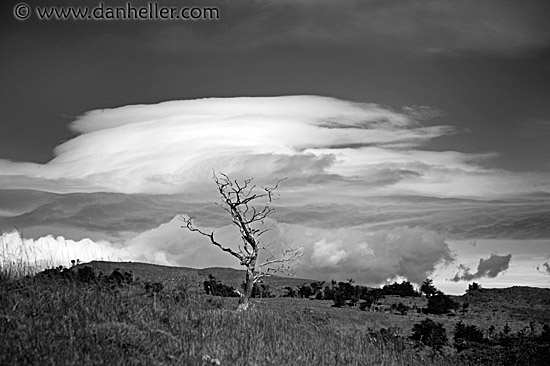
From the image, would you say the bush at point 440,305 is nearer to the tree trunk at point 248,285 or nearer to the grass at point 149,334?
the grass at point 149,334

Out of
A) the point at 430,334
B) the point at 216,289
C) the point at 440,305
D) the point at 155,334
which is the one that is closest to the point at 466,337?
the point at 430,334

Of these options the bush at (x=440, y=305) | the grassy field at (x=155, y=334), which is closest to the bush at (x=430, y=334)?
the grassy field at (x=155, y=334)

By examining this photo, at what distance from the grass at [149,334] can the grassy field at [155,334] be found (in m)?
0.02

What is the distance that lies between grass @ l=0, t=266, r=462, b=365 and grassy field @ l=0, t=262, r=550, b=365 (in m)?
0.02

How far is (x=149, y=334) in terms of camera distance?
14.2 metres

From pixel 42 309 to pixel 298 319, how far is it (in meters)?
12.1

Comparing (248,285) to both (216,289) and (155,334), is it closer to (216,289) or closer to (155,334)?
(216,289)

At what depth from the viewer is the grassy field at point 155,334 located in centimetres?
1218

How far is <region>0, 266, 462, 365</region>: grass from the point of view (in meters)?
12.1

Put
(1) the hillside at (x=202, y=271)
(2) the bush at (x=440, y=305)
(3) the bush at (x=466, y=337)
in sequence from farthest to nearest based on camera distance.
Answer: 1. (1) the hillside at (x=202, y=271)
2. (2) the bush at (x=440, y=305)
3. (3) the bush at (x=466, y=337)

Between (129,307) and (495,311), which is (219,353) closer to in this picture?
(129,307)

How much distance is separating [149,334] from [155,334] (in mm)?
271

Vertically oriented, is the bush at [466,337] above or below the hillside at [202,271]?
below

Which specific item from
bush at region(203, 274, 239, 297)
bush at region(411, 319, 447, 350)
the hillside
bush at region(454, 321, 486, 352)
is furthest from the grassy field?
the hillside
